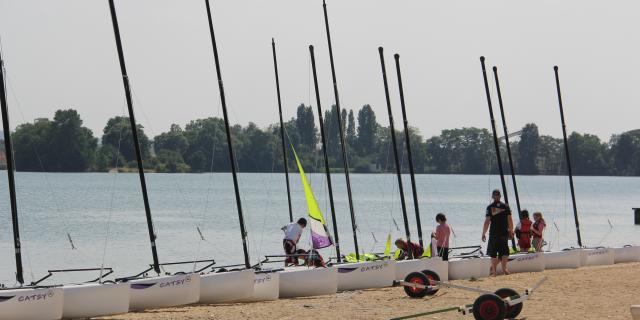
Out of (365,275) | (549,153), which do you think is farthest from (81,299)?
(549,153)

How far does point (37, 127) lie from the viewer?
77875 millimetres

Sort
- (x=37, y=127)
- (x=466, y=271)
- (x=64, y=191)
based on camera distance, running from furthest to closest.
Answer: (x=64, y=191)
(x=37, y=127)
(x=466, y=271)

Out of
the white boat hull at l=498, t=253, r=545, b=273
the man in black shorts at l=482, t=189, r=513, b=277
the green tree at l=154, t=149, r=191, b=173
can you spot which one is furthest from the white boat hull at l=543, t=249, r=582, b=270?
the green tree at l=154, t=149, r=191, b=173

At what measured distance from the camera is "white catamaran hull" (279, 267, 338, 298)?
1820 centimetres

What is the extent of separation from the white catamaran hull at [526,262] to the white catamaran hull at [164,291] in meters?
8.08

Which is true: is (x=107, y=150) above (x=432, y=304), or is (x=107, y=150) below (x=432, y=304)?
above

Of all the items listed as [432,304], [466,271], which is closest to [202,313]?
A: [432,304]

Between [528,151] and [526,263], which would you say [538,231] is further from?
[528,151]

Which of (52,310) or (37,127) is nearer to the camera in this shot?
(52,310)

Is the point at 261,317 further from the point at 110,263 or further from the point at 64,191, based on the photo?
the point at 64,191

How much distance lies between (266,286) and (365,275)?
94.2 inches

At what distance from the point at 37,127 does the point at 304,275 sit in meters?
63.1

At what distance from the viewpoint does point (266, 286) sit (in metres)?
17.8

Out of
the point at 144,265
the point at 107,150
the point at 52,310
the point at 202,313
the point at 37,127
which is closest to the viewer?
the point at 52,310
